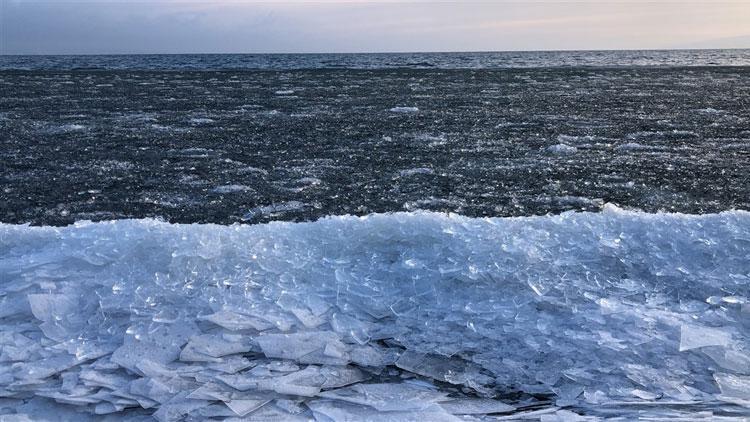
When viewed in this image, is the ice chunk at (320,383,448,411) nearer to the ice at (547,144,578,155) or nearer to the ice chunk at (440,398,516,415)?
the ice chunk at (440,398,516,415)

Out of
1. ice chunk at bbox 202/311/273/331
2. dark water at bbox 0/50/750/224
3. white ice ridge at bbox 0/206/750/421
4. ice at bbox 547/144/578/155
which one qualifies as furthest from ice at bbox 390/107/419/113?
ice chunk at bbox 202/311/273/331

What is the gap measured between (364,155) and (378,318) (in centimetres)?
320

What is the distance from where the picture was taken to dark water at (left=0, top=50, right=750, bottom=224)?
151 inches

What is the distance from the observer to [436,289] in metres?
2.41

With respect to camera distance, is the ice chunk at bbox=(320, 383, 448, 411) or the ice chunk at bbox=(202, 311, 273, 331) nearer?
the ice chunk at bbox=(320, 383, 448, 411)

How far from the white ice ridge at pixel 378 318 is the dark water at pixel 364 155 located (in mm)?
896

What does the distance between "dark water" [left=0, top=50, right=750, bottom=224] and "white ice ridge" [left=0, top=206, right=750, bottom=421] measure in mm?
896

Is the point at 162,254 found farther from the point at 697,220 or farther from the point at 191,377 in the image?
the point at 697,220

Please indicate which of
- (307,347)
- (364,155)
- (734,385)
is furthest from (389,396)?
(364,155)

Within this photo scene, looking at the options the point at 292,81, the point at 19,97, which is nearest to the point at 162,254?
the point at 19,97

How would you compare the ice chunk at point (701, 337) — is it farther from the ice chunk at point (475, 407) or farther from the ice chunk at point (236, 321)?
the ice chunk at point (236, 321)

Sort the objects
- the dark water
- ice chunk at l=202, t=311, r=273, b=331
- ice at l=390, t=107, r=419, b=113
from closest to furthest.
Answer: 1. ice chunk at l=202, t=311, r=273, b=331
2. the dark water
3. ice at l=390, t=107, r=419, b=113

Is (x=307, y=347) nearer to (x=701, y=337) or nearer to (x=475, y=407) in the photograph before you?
(x=475, y=407)

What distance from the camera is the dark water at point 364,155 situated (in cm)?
384
